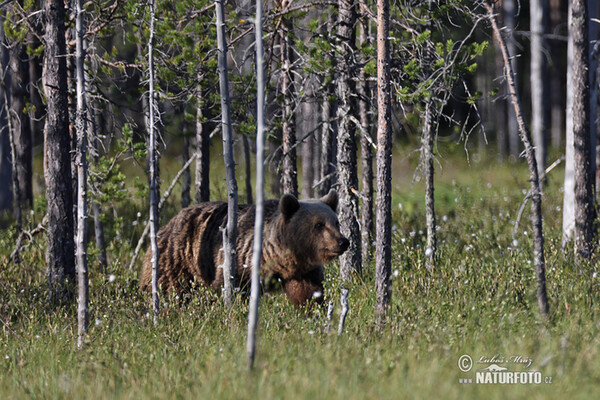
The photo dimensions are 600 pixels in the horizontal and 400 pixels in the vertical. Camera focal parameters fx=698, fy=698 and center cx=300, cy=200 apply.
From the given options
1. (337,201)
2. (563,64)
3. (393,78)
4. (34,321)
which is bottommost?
(34,321)

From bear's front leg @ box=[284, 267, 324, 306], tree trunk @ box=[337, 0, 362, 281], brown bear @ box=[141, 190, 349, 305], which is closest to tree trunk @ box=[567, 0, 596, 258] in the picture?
tree trunk @ box=[337, 0, 362, 281]

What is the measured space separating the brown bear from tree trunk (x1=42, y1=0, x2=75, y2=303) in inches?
42.2

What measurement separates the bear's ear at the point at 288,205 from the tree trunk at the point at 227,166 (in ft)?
2.10

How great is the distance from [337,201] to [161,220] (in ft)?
23.9

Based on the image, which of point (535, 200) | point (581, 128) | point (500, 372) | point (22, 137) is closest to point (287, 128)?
point (581, 128)

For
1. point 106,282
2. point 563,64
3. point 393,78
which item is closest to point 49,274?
point 106,282

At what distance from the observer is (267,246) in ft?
28.4

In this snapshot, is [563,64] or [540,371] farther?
[563,64]

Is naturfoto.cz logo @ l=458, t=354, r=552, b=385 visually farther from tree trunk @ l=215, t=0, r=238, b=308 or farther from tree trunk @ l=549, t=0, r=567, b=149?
tree trunk @ l=549, t=0, r=567, b=149

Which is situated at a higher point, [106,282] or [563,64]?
[563,64]

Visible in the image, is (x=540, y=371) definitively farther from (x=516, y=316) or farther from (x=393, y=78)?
(x=393, y=78)

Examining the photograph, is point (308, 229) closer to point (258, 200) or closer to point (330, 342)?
point (330, 342)

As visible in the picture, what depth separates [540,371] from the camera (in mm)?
4992

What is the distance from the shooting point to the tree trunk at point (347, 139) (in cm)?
906
